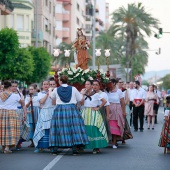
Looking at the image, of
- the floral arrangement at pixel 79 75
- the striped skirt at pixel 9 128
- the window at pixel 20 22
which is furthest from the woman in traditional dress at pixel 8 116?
the window at pixel 20 22

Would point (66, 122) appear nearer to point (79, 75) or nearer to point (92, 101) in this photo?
point (92, 101)

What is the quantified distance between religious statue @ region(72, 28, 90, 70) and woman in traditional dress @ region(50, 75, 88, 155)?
619cm

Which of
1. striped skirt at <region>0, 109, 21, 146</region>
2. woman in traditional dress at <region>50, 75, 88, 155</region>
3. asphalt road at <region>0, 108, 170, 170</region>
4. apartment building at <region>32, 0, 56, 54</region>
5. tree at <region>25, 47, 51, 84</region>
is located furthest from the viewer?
apartment building at <region>32, 0, 56, 54</region>

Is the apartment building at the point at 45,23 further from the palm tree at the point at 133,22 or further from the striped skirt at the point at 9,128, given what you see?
the striped skirt at the point at 9,128

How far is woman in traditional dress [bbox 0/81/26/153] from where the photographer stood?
17219 mm

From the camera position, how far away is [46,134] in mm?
16969

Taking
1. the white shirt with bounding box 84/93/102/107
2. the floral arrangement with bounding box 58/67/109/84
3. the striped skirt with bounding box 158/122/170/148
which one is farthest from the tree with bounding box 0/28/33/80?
the striped skirt with bounding box 158/122/170/148

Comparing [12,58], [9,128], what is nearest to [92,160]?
[9,128]

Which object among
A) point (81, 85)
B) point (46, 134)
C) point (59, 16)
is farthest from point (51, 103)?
point (59, 16)

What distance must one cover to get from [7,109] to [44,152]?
143cm

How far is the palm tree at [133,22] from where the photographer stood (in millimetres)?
63531

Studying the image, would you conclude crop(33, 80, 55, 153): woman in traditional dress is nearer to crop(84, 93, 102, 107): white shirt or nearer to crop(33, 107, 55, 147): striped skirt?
crop(33, 107, 55, 147): striped skirt

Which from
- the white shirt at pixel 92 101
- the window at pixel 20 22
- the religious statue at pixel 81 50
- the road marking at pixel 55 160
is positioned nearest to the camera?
the road marking at pixel 55 160

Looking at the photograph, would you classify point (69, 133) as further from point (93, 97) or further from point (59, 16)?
point (59, 16)
